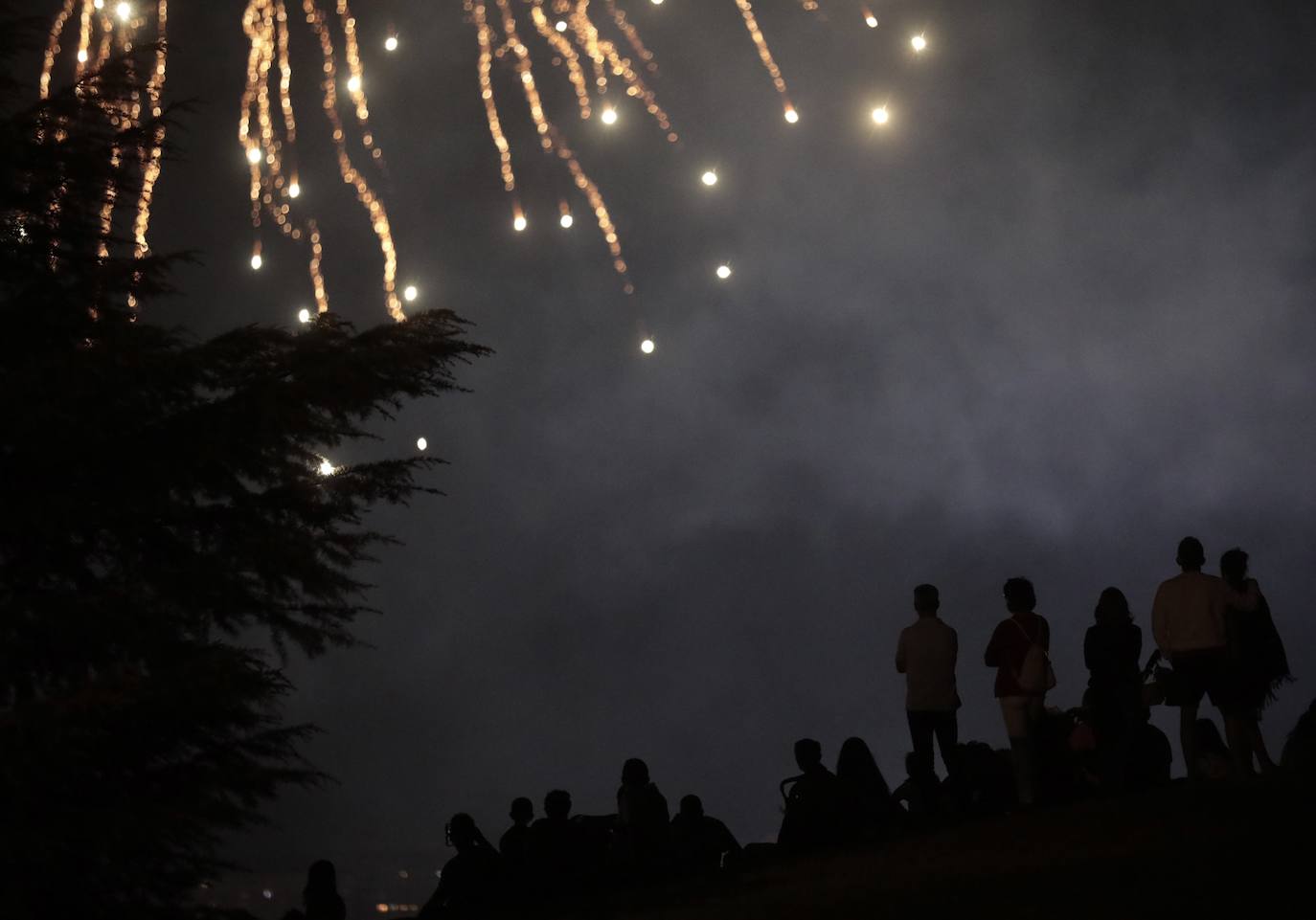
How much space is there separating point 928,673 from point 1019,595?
0.95 metres

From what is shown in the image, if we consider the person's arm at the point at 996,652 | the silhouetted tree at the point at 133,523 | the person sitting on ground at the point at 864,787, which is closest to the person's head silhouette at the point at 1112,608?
the person's arm at the point at 996,652

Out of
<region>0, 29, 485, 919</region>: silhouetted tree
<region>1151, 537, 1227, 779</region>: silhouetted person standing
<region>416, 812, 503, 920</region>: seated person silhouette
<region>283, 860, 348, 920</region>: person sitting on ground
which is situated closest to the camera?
<region>0, 29, 485, 919</region>: silhouetted tree

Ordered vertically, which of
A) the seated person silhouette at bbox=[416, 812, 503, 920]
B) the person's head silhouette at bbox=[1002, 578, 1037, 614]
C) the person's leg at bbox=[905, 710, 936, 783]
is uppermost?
the person's head silhouette at bbox=[1002, 578, 1037, 614]

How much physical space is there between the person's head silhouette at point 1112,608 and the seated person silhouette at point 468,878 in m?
5.05

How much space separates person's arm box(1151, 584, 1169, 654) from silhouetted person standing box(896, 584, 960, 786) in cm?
147

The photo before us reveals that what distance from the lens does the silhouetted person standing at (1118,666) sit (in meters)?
9.91

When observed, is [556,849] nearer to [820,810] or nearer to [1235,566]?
[820,810]

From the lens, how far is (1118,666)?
9.93m

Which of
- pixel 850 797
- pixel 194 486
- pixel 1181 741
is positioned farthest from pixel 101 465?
pixel 1181 741

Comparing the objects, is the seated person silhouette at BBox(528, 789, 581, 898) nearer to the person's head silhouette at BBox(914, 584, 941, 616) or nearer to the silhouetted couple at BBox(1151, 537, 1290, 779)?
the person's head silhouette at BBox(914, 584, 941, 616)

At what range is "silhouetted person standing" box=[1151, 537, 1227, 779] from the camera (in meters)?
9.23

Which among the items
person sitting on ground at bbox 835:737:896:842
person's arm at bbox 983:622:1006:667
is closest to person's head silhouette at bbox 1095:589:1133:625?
person's arm at bbox 983:622:1006:667

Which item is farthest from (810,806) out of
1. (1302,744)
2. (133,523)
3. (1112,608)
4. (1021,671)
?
(133,523)

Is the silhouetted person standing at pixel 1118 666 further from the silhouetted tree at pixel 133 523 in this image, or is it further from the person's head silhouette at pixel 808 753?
the silhouetted tree at pixel 133 523
